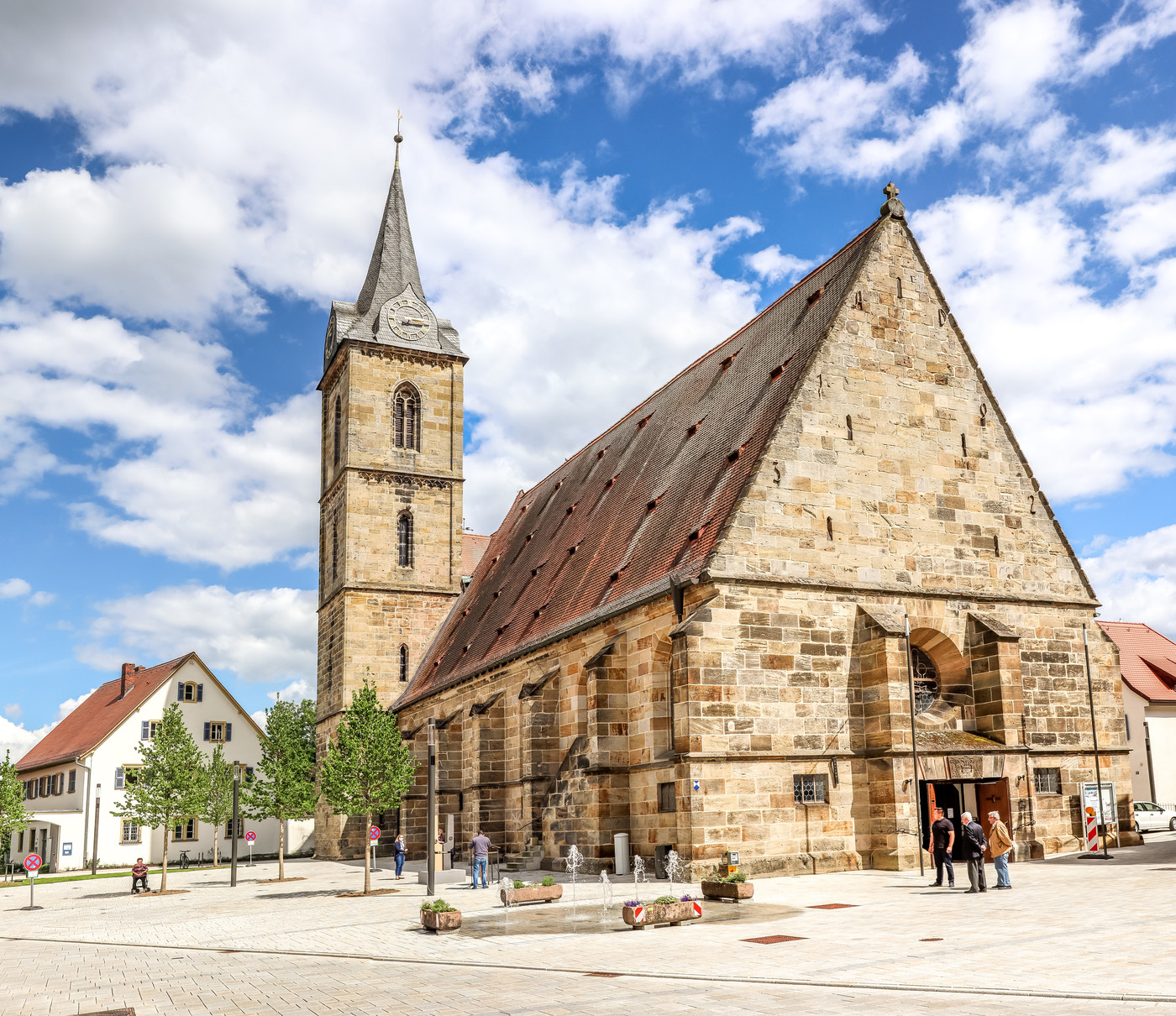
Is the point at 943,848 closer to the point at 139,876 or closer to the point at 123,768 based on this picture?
the point at 139,876

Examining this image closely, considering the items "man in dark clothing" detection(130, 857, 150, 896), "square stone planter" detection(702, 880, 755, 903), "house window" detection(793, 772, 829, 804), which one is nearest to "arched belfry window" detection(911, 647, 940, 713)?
"house window" detection(793, 772, 829, 804)

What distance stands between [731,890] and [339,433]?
36286mm

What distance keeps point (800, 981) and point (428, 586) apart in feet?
126

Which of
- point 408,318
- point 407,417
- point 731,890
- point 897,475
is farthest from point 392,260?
point 731,890

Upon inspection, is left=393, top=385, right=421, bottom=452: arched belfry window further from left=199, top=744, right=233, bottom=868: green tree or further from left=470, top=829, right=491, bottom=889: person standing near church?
left=470, top=829, right=491, bottom=889: person standing near church

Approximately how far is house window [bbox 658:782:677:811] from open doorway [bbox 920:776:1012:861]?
5.10 m

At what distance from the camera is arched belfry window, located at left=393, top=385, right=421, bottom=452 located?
49188mm

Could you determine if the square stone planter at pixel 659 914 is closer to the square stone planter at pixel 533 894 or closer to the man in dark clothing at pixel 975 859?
Result: the square stone planter at pixel 533 894

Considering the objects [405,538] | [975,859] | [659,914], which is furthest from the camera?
→ [405,538]

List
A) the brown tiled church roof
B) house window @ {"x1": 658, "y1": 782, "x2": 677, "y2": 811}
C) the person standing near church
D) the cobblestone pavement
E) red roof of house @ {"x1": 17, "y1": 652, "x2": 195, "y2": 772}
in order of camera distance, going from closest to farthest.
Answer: the cobblestone pavement, house window @ {"x1": 658, "y1": 782, "x2": 677, "y2": 811}, the person standing near church, the brown tiled church roof, red roof of house @ {"x1": 17, "y1": 652, "x2": 195, "y2": 772}

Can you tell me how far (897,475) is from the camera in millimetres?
24891

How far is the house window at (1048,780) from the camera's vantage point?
24.3 metres

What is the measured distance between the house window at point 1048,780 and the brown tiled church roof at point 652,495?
29.7ft

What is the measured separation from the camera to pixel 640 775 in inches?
968
